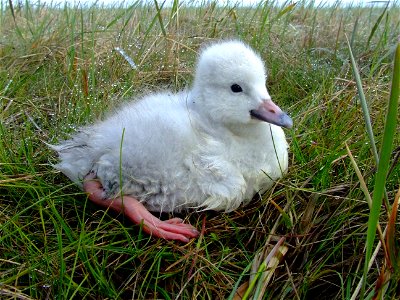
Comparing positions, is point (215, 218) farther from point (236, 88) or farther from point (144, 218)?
point (236, 88)

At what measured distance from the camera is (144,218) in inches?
69.6

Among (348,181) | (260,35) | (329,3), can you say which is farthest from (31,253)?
(329,3)

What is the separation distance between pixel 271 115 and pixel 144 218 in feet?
1.85

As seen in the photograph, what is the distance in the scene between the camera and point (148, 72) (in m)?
2.99

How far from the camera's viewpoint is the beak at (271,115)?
183 cm

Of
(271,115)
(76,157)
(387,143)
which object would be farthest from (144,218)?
(387,143)

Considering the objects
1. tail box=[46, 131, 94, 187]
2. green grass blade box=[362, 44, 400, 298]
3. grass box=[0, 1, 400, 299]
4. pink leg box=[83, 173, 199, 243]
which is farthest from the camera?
tail box=[46, 131, 94, 187]

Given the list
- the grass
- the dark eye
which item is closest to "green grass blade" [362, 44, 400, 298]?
the grass

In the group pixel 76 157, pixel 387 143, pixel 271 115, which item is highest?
pixel 387 143

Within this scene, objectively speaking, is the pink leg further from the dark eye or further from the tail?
the dark eye

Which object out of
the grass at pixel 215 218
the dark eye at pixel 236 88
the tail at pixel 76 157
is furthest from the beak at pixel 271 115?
the tail at pixel 76 157

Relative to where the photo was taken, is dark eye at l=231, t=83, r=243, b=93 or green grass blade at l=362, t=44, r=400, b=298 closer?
green grass blade at l=362, t=44, r=400, b=298

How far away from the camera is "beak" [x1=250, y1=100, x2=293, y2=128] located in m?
1.83

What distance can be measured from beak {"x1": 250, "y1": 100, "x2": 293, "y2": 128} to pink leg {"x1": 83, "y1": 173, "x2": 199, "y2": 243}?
0.46 m
